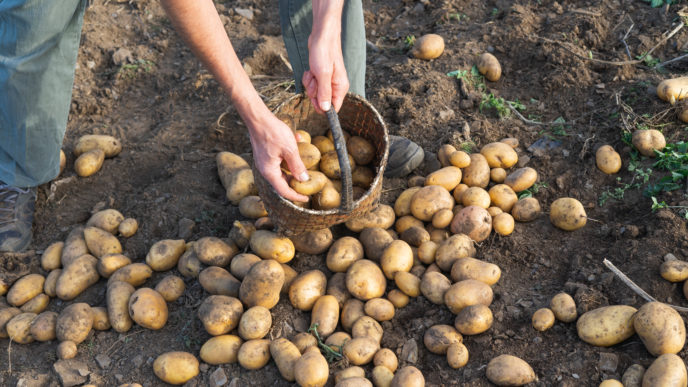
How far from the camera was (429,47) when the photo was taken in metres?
3.62

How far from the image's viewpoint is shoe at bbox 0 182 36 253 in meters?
2.85

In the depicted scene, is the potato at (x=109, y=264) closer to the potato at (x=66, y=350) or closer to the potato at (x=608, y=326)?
the potato at (x=66, y=350)

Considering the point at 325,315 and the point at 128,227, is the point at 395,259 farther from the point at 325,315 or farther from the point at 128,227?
the point at 128,227

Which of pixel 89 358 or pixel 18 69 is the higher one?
pixel 18 69

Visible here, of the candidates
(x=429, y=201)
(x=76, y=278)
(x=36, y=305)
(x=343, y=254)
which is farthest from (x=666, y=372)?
(x=36, y=305)

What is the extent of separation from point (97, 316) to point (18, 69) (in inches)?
46.9

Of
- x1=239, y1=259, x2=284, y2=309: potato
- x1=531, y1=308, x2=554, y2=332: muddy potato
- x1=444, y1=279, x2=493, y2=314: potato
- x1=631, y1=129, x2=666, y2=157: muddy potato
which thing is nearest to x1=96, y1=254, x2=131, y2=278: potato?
x1=239, y1=259, x2=284, y2=309: potato

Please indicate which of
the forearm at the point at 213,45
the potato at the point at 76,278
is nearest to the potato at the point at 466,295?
the forearm at the point at 213,45

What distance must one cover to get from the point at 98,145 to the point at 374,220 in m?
1.78

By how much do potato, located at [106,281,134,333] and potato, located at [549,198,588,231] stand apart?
Answer: 1.97m

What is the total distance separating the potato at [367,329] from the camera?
7.28ft

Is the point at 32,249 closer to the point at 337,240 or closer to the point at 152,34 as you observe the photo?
the point at 337,240

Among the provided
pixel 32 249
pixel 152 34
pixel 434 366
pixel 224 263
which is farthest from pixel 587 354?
pixel 152 34

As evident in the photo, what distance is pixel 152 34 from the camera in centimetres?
428
